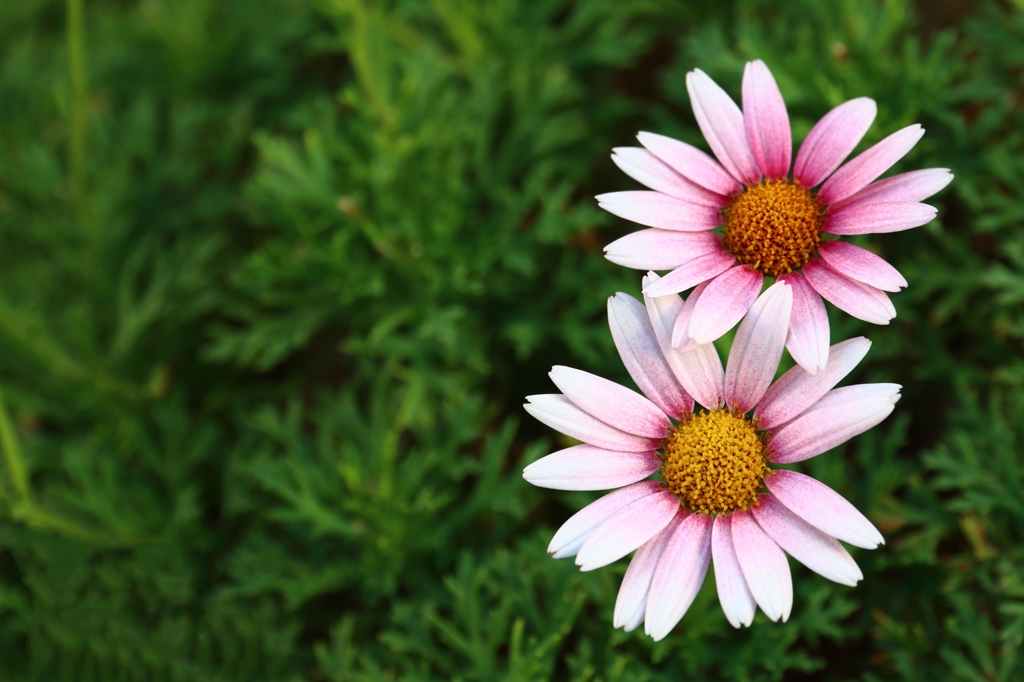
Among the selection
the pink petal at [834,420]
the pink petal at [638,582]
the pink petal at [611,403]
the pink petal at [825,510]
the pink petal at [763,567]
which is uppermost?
the pink petal at [834,420]

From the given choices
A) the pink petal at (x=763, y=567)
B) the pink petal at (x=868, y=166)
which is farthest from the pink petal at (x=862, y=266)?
the pink petal at (x=763, y=567)

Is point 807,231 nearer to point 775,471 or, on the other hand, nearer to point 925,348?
point 775,471

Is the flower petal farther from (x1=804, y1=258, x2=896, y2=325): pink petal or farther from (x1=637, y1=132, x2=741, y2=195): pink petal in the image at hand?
(x1=804, y1=258, x2=896, y2=325): pink petal

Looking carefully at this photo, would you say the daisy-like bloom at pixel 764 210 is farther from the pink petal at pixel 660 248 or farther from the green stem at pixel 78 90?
the green stem at pixel 78 90

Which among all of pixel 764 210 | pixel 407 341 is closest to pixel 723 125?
pixel 764 210

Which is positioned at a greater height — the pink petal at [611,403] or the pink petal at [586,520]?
the pink petal at [611,403]

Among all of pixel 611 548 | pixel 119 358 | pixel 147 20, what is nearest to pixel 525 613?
pixel 611 548
